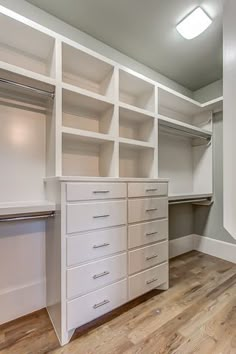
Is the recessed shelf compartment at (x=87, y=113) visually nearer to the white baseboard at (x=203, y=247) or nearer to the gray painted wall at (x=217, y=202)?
the gray painted wall at (x=217, y=202)

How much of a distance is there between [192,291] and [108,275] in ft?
3.15

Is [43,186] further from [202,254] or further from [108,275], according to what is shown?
[202,254]

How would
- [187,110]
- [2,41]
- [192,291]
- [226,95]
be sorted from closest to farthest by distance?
[226,95] → [2,41] → [192,291] → [187,110]

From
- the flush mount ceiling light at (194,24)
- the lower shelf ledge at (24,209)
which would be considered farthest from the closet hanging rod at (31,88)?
the flush mount ceiling light at (194,24)

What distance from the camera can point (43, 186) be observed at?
5.54ft

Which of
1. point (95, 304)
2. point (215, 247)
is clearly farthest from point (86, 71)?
point (215, 247)

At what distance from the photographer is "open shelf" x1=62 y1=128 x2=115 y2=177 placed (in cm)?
179

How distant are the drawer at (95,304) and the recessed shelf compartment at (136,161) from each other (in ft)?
3.62

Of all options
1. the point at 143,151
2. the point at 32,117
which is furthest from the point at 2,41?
the point at 143,151

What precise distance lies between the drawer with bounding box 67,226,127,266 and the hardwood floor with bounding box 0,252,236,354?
0.51 metres

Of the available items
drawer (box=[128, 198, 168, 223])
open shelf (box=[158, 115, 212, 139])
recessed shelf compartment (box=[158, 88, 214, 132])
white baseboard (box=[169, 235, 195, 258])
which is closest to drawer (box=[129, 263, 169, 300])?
drawer (box=[128, 198, 168, 223])

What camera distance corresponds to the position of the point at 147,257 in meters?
1.77

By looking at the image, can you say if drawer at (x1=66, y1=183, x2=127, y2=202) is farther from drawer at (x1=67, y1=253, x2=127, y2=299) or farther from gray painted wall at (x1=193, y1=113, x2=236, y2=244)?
gray painted wall at (x1=193, y1=113, x2=236, y2=244)

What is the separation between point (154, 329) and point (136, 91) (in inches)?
88.3
